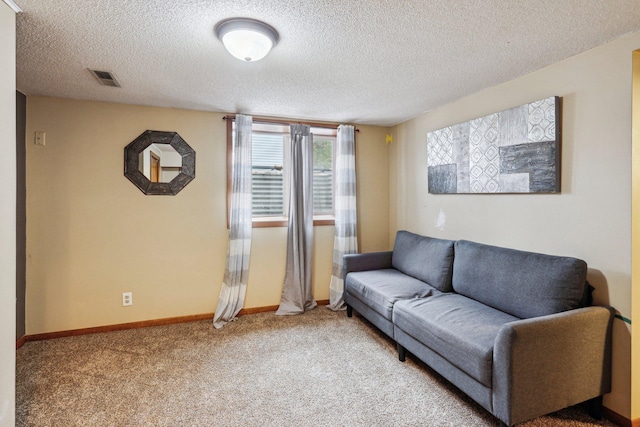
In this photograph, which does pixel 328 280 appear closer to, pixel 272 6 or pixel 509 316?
pixel 509 316

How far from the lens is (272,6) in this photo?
5.35 feet

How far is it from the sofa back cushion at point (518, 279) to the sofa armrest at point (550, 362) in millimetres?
153

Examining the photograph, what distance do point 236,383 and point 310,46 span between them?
231 cm

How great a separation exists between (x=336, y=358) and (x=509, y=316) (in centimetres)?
133

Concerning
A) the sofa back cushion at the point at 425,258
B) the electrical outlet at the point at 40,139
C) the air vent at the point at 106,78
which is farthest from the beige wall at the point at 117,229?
the sofa back cushion at the point at 425,258

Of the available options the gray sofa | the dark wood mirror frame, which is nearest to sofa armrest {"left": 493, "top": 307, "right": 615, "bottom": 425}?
the gray sofa

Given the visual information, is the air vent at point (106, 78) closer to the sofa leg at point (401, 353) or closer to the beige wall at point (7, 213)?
the beige wall at point (7, 213)

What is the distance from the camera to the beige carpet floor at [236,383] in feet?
6.53

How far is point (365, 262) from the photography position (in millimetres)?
3658

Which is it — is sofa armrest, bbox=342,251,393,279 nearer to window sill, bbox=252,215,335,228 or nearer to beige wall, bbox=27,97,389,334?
window sill, bbox=252,215,335,228

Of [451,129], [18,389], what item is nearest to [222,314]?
[18,389]

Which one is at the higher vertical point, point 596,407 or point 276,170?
point 276,170

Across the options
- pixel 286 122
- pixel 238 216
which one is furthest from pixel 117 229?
pixel 286 122

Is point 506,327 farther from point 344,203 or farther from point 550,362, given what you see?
point 344,203
